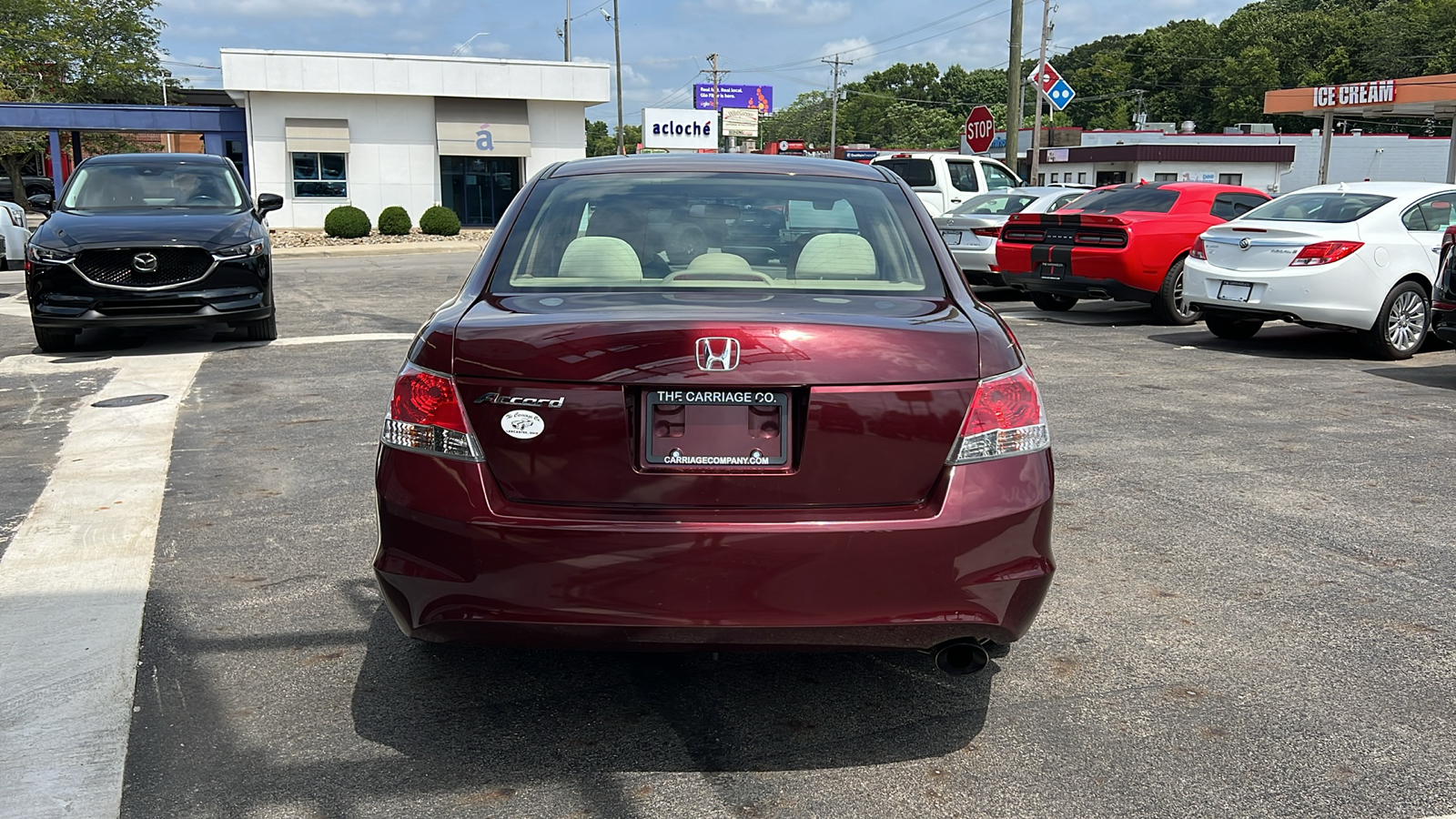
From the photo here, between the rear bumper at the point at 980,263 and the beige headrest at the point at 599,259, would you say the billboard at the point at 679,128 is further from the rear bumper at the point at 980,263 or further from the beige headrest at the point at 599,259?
the beige headrest at the point at 599,259

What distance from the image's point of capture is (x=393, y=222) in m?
34.5

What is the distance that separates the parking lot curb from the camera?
28.1m

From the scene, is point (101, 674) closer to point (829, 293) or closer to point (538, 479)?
point (538, 479)

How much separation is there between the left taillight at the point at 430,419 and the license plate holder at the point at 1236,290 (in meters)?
9.34

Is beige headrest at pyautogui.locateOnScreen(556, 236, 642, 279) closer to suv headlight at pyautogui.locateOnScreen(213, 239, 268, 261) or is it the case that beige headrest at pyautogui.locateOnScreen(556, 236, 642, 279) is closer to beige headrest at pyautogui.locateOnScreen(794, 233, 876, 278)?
beige headrest at pyautogui.locateOnScreen(794, 233, 876, 278)

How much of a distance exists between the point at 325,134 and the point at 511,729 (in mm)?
40283

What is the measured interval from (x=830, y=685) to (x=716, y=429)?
111 centimetres

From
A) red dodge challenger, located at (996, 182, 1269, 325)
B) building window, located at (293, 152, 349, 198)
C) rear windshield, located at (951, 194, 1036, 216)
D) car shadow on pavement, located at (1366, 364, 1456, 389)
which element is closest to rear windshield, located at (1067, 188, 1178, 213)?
red dodge challenger, located at (996, 182, 1269, 325)

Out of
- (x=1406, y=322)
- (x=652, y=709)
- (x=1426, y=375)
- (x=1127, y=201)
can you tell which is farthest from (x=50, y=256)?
(x=1406, y=322)

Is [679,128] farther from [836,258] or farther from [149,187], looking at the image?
[836,258]

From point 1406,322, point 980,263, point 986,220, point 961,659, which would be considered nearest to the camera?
point 961,659

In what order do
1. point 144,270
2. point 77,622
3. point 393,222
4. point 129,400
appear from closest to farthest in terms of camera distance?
point 77,622 → point 129,400 → point 144,270 → point 393,222

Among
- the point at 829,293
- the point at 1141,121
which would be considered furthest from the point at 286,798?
the point at 1141,121

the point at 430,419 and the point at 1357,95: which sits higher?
the point at 1357,95
